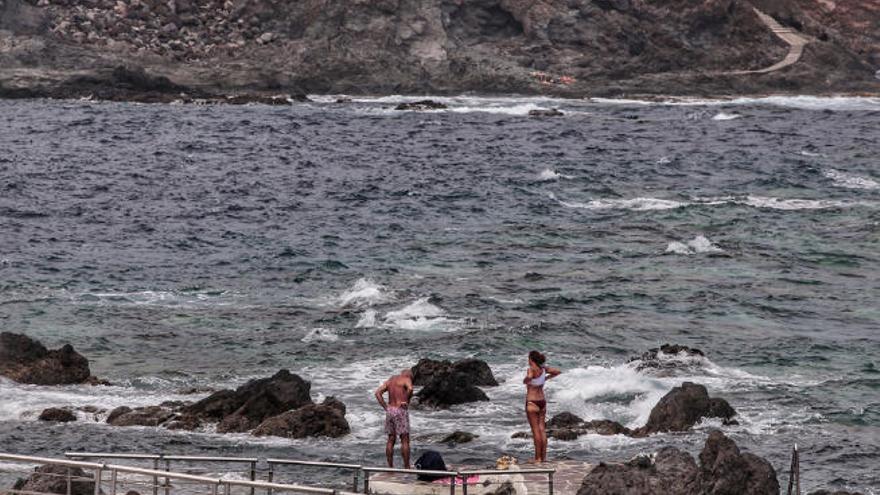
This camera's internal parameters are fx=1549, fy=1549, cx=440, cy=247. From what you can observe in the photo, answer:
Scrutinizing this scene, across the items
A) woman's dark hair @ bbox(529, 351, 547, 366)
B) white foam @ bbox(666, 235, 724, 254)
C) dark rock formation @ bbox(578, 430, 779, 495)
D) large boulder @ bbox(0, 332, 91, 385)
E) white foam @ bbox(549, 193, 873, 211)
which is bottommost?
white foam @ bbox(549, 193, 873, 211)

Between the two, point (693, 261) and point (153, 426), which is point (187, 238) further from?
point (153, 426)

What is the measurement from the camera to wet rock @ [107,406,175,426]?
29844 mm

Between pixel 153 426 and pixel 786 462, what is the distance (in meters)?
11.9

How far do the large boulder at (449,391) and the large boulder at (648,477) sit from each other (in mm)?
8142

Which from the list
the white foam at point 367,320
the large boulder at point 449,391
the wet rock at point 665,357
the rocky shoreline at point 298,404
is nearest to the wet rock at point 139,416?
the rocky shoreline at point 298,404

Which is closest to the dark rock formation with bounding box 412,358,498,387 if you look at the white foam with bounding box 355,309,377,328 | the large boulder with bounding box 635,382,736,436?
the large boulder with bounding box 635,382,736,436

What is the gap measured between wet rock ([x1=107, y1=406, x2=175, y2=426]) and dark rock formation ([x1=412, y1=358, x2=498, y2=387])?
5435 millimetres

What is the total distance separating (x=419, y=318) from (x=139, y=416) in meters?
10.8

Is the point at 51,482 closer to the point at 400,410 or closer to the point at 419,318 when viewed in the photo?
the point at 400,410

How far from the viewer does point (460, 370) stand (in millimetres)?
32219

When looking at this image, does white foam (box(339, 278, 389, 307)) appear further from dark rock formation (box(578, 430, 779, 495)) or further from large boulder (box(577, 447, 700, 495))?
dark rock formation (box(578, 430, 779, 495))

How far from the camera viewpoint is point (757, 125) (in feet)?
309

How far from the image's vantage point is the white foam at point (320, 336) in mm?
37281

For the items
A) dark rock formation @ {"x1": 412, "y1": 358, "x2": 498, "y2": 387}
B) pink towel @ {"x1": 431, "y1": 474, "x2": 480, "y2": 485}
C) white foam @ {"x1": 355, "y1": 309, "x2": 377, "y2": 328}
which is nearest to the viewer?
pink towel @ {"x1": 431, "y1": 474, "x2": 480, "y2": 485}
